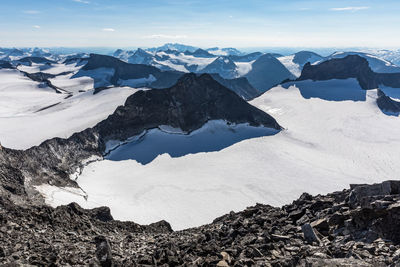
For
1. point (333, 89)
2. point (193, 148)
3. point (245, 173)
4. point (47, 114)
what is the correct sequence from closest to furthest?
point (245, 173), point (193, 148), point (47, 114), point (333, 89)

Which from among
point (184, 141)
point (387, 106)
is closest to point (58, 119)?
point (184, 141)

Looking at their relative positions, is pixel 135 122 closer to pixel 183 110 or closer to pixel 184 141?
pixel 184 141

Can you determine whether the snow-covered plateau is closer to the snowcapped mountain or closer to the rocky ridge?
the snowcapped mountain

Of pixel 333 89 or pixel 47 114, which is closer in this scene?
pixel 47 114

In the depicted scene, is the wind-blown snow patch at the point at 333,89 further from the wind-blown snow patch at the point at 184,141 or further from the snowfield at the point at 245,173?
the wind-blown snow patch at the point at 184,141

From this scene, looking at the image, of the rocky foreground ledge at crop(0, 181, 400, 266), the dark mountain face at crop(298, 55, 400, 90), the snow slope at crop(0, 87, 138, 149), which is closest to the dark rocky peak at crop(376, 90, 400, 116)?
the dark mountain face at crop(298, 55, 400, 90)

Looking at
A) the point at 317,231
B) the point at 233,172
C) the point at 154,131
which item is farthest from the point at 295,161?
the point at 317,231
